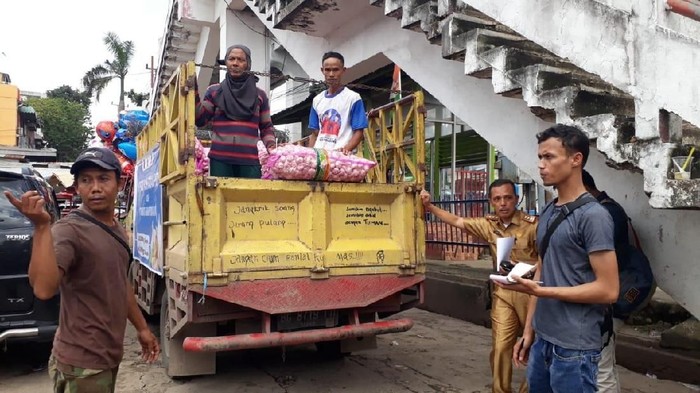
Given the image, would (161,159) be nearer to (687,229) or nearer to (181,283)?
(181,283)

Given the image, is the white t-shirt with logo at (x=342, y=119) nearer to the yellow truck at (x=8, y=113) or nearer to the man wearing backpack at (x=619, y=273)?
the man wearing backpack at (x=619, y=273)

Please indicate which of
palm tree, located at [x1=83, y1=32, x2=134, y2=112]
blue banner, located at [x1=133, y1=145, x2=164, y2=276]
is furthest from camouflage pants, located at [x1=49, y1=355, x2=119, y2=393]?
palm tree, located at [x1=83, y1=32, x2=134, y2=112]

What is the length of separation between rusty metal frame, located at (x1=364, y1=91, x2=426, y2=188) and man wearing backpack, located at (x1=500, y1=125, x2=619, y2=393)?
6.59 ft

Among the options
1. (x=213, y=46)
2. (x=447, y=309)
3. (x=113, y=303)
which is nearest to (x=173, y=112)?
(x=113, y=303)

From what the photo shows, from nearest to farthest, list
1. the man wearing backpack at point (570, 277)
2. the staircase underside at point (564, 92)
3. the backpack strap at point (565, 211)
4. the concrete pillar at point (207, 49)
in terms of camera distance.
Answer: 1. the man wearing backpack at point (570, 277)
2. the backpack strap at point (565, 211)
3. the staircase underside at point (564, 92)
4. the concrete pillar at point (207, 49)

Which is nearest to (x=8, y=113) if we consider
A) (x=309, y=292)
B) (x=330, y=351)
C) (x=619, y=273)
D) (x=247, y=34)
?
(x=247, y=34)

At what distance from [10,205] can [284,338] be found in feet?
9.01

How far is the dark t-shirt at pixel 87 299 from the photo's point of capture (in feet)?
7.14

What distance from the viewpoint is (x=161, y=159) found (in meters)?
4.39

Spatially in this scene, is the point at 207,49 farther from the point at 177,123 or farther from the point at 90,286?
the point at 90,286

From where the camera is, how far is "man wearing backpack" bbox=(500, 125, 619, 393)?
2170 millimetres

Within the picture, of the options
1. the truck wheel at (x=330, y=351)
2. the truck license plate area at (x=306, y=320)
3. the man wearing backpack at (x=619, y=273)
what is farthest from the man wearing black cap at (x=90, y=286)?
the truck wheel at (x=330, y=351)

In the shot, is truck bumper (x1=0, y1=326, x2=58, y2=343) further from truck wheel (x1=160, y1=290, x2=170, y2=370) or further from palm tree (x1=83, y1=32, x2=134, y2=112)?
palm tree (x1=83, y1=32, x2=134, y2=112)

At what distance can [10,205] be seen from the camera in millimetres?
4578
